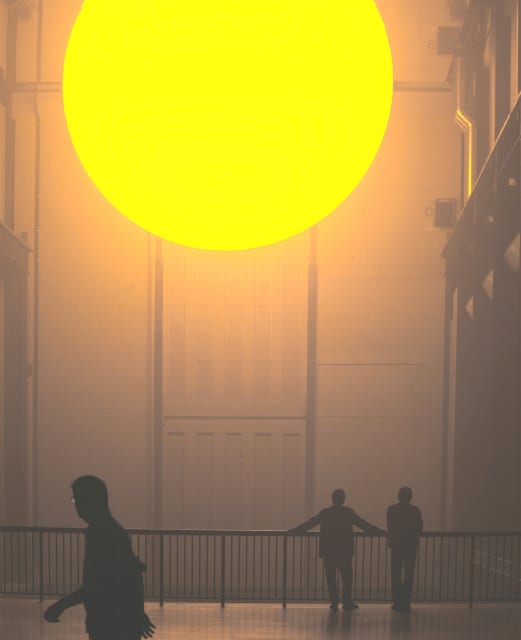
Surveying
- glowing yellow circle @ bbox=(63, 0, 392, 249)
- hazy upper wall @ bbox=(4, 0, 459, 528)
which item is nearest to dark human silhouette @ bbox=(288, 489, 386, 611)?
glowing yellow circle @ bbox=(63, 0, 392, 249)

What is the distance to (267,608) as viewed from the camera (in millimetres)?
10055

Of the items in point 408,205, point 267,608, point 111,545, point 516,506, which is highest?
point 408,205

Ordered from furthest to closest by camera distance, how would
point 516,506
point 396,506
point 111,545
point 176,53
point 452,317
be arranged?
1. point 452,317
2. point 516,506
3. point 396,506
4. point 176,53
5. point 111,545

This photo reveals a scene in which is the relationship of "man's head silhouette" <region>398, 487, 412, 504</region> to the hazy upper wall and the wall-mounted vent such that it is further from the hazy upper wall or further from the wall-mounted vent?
the wall-mounted vent

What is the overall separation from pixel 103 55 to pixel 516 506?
621 cm

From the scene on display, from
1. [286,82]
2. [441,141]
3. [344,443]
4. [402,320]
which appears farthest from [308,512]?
[286,82]

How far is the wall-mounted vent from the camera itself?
12711 mm

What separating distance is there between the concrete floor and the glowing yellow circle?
314cm

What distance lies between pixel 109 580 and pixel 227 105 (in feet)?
12.3

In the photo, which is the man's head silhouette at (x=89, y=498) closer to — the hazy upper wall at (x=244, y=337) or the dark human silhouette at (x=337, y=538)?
the dark human silhouette at (x=337, y=538)

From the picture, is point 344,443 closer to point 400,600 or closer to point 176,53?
point 400,600

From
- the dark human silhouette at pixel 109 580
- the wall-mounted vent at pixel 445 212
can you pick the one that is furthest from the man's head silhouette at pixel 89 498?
the wall-mounted vent at pixel 445 212

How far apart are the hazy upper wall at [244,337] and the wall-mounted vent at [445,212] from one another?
147mm

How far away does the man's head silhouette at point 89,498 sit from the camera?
461 cm
